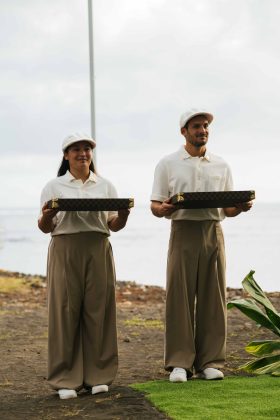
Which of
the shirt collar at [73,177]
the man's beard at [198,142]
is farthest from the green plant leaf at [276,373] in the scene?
the shirt collar at [73,177]

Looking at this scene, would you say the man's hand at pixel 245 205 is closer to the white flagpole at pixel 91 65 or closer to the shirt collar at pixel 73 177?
the shirt collar at pixel 73 177

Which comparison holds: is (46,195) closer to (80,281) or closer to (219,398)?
(80,281)

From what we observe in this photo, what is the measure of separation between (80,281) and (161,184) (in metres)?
0.97

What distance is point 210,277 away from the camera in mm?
6547

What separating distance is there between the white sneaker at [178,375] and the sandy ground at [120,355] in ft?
1.14

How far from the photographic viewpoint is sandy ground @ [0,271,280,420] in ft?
19.1

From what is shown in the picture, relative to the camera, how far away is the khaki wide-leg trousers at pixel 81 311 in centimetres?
604

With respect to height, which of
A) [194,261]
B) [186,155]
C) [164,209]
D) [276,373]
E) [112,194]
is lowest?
[276,373]

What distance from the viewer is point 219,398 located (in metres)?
5.91

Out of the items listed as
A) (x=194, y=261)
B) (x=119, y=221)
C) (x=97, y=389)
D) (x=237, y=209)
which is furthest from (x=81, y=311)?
(x=237, y=209)

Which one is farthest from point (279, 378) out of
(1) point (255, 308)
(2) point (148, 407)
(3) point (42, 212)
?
(3) point (42, 212)

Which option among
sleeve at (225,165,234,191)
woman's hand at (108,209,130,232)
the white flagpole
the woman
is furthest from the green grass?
the white flagpole

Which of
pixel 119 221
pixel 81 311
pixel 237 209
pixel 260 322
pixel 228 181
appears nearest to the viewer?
pixel 119 221

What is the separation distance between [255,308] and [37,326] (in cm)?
494
